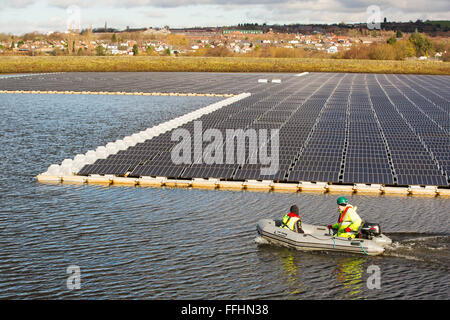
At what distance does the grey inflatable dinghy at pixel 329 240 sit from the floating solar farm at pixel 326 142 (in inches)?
501

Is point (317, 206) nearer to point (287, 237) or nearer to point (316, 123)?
point (287, 237)

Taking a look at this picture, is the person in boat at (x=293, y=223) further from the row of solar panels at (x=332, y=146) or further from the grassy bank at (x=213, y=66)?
the grassy bank at (x=213, y=66)

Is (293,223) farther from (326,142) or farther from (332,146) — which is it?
(326,142)

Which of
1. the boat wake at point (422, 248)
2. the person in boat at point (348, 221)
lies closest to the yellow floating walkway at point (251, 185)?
the boat wake at point (422, 248)

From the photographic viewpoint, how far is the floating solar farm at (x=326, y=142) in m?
43.8

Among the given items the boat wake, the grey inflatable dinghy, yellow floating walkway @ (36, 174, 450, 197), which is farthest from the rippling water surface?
yellow floating walkway @ (36, 174, 450, 197)

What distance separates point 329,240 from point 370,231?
7.35 ft

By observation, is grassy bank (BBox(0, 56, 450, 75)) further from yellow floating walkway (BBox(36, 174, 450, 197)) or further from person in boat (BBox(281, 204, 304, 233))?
person in boat (BBox(281, 204, 304, 233))

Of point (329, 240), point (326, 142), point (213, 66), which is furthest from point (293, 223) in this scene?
point (213, 66)

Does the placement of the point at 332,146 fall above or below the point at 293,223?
above

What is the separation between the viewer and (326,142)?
2111 inches

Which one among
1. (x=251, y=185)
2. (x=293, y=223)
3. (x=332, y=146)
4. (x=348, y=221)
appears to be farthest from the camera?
(x=332, y=146)

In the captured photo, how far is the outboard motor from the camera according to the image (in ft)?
97.2
